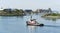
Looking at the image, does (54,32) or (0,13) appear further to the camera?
(0,13)

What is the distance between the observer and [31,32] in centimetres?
3575

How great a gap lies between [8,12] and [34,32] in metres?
99.5

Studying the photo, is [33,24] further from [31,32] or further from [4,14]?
[4,14]

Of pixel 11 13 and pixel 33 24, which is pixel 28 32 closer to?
pixel 33 24

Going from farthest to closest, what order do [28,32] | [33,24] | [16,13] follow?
[16,13] < [33,24] < [28,32]

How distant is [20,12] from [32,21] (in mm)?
89980

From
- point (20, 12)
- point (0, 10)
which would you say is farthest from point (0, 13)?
point (20, 12)

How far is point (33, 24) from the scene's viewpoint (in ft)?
150

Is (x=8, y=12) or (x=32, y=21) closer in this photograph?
(x=32, y=21)

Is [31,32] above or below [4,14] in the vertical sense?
above

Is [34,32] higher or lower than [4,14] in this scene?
higher

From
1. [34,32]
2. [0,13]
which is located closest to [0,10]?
[0,13]

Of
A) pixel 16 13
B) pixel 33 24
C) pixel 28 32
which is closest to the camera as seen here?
pixel 28 32

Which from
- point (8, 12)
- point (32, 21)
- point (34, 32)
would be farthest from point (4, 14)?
point (34, 32)
